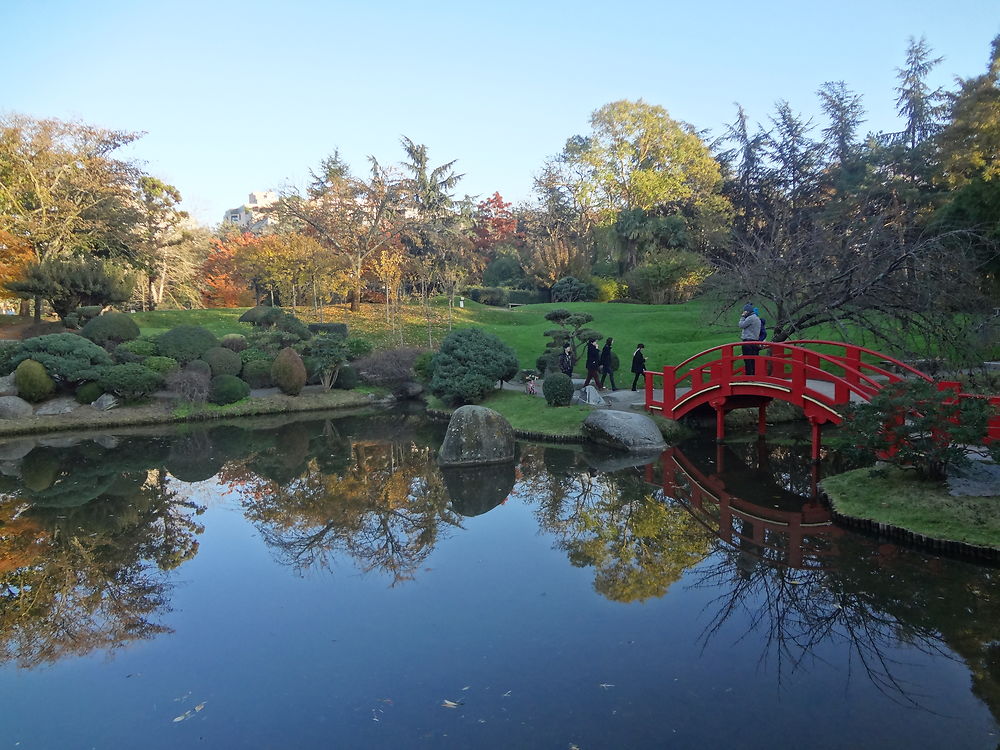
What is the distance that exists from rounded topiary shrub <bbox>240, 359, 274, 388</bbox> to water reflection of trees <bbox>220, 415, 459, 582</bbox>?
477cm

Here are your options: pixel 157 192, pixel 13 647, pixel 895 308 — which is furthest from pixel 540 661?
pixel 157 192

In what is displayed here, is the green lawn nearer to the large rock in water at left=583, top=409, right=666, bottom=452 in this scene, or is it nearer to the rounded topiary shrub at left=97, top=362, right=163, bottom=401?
the rounded topiary shrub at left=97, top=362, right=163, bottom=401

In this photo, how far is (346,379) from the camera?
23.2 m

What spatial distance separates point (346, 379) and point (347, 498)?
11.5 meters

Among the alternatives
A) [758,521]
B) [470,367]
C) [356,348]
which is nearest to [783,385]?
[758,521]

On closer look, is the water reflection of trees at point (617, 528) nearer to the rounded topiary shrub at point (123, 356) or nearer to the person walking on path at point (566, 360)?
the person walking on path at point (566, 360)

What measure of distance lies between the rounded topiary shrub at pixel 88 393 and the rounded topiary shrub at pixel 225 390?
3051 mm

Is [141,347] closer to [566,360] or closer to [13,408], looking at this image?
[13,408]

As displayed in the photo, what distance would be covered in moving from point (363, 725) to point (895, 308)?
13032 mm

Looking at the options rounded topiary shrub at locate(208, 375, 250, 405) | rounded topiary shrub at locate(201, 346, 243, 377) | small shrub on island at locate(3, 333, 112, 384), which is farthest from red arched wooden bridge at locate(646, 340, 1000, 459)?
small shrub on island at locate(3, 333, 112, 384)

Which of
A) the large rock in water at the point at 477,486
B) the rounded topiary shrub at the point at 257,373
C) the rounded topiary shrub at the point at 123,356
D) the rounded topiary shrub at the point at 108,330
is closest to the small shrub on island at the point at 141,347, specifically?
the rounded topiary shrub at the point at 123,356

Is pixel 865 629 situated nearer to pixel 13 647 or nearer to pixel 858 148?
pixel 13 647

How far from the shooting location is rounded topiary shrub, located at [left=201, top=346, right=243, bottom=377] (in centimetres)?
2136

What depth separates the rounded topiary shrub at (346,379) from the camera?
76.1 feet
